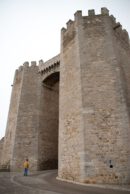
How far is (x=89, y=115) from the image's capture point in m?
8.27

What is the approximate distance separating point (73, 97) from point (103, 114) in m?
1.81

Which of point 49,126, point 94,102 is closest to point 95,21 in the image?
point 94,102

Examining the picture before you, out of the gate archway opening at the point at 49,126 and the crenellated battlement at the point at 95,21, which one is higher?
the crenellated battlement at the point at 95,21

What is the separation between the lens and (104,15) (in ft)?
33.3

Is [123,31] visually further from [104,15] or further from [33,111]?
[33,111]

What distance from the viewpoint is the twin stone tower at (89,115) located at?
754 centimetres

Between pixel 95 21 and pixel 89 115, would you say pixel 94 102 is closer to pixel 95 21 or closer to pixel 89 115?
pixel 89 115

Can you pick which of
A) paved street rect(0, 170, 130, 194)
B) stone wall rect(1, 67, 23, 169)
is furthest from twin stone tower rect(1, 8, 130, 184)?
paved street rect(0, 170, 130, 194)

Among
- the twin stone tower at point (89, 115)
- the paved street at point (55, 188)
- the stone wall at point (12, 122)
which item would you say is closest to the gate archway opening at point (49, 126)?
the twin stone tower at point (89, 115)

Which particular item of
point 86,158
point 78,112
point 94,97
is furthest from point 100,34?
point 86,158

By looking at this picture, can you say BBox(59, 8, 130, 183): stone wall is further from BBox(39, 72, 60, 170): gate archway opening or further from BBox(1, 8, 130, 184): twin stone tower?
BBox(39, 72, 60, 170): gate archway opening

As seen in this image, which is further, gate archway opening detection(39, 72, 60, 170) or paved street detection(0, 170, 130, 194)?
gate archway opening detection(39, 72, 60, 170)

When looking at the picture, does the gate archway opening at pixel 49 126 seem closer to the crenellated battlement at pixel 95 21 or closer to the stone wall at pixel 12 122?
the stone wall at pixel 12 122

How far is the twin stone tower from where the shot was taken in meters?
7.54
